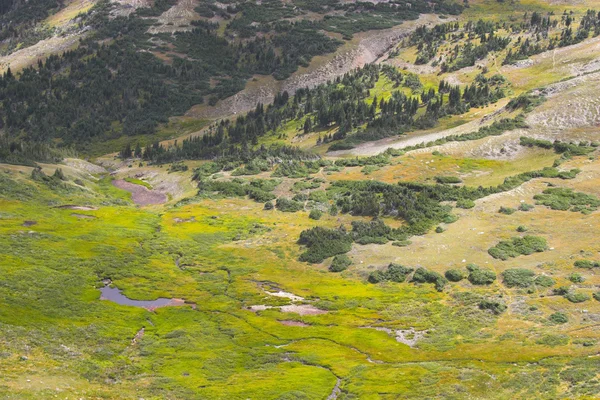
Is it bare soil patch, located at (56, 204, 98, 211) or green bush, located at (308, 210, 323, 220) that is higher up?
bare soil patch, located at (56, 204, 98, 211)

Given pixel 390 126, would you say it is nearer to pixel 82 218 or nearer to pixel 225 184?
pixel 225 184

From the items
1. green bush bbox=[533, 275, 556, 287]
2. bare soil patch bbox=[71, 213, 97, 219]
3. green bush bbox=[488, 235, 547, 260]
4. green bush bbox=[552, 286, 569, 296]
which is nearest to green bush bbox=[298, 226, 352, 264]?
green bush bbox=[488, 235, 547, 260]

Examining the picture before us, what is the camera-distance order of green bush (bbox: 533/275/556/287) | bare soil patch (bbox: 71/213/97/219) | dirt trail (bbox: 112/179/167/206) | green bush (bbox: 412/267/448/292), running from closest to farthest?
1. green bush (bbox: 533/275/556/287)
2. green bush (bbox: 412/267/448/292)
3. bare soil patch (bbox: 71/213/97/219)
4. dirt trail (bbox: 112/179/167/206)

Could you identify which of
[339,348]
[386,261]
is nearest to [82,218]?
[386,261]

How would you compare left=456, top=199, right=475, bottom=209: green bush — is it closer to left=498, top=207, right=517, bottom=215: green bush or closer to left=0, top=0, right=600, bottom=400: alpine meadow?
left=0, top=0, right=600, bottom=400: alpine meadow

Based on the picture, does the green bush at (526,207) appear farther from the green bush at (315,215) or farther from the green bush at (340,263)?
the green bush at (315,215)

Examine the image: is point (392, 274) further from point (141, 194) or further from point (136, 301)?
point (141, 194)

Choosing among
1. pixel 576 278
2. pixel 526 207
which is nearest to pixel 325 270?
pixel 576 278
